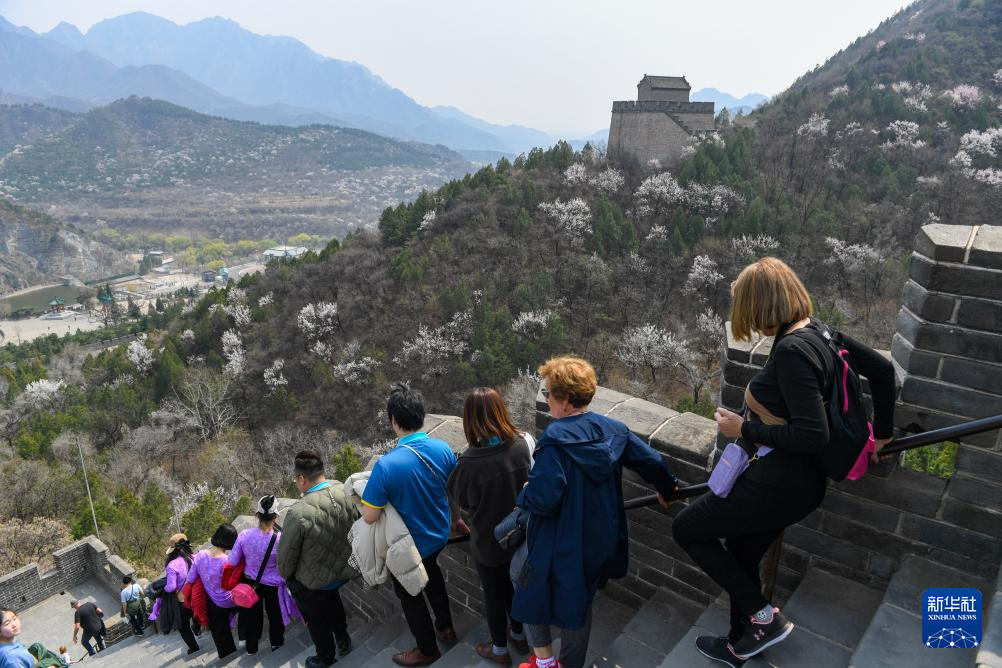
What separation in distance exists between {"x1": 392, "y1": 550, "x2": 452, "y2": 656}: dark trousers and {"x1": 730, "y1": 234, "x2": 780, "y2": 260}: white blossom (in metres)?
28.4

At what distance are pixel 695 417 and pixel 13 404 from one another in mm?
38087

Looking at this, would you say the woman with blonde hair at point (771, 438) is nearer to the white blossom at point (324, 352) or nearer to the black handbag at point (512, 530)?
the black handbag at point (512, 530)

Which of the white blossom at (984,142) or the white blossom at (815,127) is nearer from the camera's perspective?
the white blossom at (984,142)

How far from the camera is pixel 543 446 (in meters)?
2.31

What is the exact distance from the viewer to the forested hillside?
25172 millimetres

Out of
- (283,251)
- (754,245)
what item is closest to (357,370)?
(754,245)

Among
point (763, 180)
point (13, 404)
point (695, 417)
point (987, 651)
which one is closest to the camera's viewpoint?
point (987, 651)

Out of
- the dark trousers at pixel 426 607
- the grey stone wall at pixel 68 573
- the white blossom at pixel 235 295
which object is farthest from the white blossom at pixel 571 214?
the dark trousers at pixel 426 607

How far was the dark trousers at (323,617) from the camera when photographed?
3.60 metres

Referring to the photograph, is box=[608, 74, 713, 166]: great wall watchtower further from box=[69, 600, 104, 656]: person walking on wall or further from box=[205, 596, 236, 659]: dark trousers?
box=[205, 596, 236, 659]: dark trousers

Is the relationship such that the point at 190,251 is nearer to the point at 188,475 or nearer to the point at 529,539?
the point at 188,475

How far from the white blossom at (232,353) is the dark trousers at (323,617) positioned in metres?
29.4

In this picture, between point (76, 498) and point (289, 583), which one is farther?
point (76, 498)

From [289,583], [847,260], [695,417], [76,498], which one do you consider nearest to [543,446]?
[695,417]
